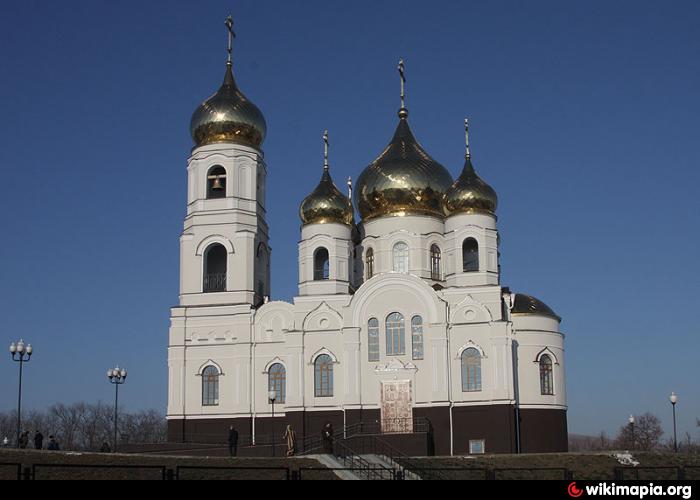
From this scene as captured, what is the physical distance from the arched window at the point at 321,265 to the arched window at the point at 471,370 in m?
7.34

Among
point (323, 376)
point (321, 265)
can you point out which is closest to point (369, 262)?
point (321, 265)

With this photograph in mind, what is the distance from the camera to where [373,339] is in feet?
136

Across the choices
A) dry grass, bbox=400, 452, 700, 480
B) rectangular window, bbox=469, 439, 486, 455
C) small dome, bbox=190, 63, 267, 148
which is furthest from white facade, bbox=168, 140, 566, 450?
dry grass, bbox=400, 452, 700, 480

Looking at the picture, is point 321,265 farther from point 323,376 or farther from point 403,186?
point 323,376

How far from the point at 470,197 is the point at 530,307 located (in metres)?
5.34

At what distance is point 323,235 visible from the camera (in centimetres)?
4428

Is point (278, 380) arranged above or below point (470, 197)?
below

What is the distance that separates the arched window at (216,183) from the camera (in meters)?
44.8
